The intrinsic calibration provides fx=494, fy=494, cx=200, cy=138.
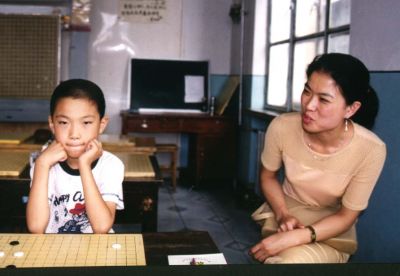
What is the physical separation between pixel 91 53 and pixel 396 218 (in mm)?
4194

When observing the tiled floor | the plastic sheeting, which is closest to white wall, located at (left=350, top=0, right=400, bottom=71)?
the tiled floor

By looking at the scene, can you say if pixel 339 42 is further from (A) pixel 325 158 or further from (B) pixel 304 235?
(B) pixel 304 235

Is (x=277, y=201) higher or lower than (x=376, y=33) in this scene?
lower

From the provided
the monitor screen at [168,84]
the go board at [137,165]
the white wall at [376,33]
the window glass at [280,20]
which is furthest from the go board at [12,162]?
the monitor screen at [168,84]

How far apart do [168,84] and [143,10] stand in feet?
2.98

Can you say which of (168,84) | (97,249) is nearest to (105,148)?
(97,249)

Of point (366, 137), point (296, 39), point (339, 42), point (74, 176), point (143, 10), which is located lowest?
point (74, 176)

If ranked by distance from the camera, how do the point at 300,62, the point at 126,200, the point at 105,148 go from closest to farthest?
the point at 126,200
the point at 105,148
the point at 300,62

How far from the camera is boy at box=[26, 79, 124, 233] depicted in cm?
149

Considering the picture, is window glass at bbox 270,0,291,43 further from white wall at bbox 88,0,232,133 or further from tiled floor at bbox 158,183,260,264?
tiled floor at bbox 158,183,260,264

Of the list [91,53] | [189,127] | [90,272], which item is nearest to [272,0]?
[189,127]

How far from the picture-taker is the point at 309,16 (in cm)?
418

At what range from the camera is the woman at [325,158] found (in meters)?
1.62

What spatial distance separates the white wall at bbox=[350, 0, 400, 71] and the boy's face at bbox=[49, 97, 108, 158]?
1.58 m
